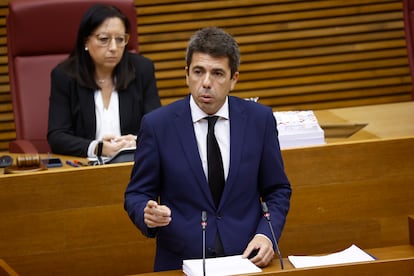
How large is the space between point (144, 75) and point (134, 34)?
0.32 metres

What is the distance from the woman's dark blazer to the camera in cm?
382

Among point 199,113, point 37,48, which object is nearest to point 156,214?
point 199,113

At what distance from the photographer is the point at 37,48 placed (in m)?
4.18

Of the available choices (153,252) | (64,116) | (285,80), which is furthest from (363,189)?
(285,80)

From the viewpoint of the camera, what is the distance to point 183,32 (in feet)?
17.8

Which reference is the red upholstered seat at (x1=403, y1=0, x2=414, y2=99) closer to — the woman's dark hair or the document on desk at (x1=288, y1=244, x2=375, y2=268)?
the woman's dark hair

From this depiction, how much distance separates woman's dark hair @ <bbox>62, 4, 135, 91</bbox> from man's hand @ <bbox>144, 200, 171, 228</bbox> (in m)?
1.63

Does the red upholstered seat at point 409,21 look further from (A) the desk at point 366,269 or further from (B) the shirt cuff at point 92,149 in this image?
(A) the desk at point 366,269

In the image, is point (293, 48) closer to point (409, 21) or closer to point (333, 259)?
point (409, 21)

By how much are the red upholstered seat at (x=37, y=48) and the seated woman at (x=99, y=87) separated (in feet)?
0.81

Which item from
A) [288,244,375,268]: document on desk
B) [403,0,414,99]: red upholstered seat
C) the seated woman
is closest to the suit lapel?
the seated woman

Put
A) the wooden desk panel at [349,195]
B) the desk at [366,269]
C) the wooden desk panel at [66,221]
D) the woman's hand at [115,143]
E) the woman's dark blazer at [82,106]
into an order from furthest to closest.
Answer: the woman's dark blazer at [82,106] → the woman's hand at [115,143] → the wooden desk panel at [349,195] → the wooden desk panel at [66,221] → the desk at [366,269]

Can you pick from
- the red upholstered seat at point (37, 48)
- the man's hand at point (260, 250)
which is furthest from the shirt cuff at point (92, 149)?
the man's hand at point (260, 250)

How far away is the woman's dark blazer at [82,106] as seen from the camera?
12.5 ft
